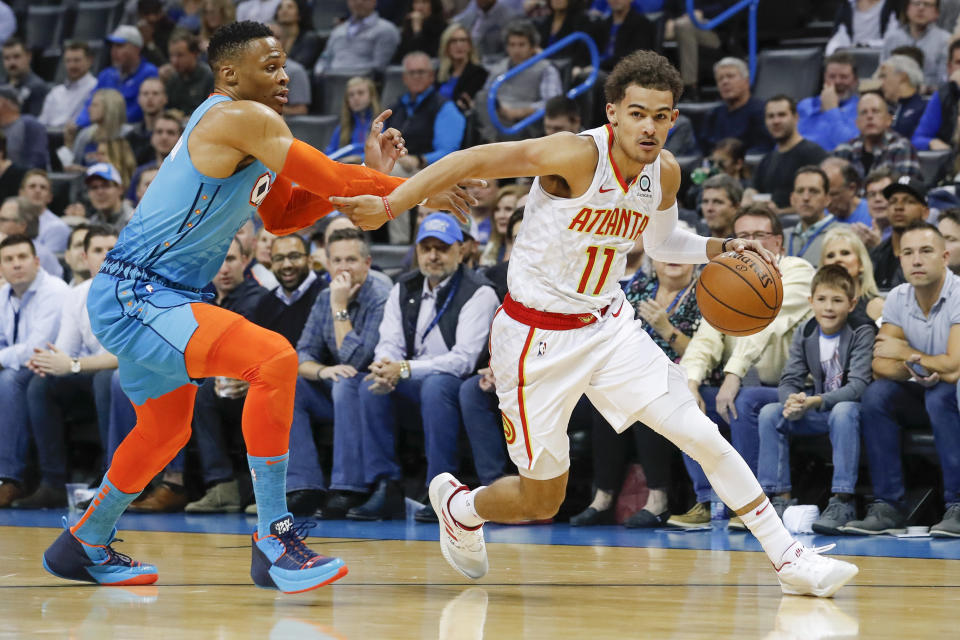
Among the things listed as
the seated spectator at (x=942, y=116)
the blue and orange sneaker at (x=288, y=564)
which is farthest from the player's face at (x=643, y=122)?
the seated spectator at (x=942, y=116)

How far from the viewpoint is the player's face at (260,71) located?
183 inches

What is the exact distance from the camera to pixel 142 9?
552 inches

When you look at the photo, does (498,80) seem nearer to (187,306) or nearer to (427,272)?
(427,272)

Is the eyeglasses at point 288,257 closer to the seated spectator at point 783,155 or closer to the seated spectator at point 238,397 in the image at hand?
the seated spectator at point 238,397

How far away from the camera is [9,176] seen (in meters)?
11.7

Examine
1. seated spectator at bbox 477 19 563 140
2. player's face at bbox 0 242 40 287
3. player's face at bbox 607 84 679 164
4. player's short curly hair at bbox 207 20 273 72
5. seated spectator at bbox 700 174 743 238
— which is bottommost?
player's face at bbox 0 242 40 287

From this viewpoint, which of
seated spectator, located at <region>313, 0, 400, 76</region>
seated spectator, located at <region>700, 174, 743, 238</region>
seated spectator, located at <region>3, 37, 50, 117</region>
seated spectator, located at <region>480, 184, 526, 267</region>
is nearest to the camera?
seated spectator, located at <region>700, 174, 743, 238</region>

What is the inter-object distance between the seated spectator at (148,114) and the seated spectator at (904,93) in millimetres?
6530

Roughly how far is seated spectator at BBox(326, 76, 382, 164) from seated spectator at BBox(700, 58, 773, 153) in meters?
2.95

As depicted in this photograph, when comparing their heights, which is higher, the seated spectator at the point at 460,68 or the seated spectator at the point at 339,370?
the seated spectator at the point at 460,68

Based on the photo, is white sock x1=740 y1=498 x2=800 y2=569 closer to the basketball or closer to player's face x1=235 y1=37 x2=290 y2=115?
the basketball

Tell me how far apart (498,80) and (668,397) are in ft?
20.8

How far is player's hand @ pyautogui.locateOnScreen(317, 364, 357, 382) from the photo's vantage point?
25.2 ft

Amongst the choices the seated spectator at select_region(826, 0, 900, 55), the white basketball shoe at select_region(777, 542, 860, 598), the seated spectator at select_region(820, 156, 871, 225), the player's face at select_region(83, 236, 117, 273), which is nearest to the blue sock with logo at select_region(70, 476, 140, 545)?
the white basketball shoe at select_region(777, 542, 860, 598)
